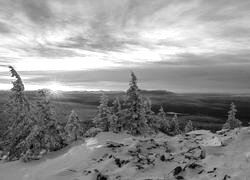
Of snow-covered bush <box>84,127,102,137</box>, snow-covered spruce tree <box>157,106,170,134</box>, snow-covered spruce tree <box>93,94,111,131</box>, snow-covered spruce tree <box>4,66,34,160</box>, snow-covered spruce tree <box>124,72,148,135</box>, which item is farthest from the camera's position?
snow-covered spruce tree <box>157,106,170,134</box>

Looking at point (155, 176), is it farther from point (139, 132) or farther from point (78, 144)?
point (139, 132)

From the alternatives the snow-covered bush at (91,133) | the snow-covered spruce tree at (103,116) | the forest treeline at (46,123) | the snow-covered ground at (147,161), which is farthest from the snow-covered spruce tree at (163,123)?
the snow-covered ground at (147,161)

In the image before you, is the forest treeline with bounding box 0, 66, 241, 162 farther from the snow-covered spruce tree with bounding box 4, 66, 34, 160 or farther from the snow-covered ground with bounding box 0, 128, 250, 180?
the snow-covered ground with bounding box 0, 128, 250, 180

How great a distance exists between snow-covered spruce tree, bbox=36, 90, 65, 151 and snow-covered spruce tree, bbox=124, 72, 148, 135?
12.6 meters

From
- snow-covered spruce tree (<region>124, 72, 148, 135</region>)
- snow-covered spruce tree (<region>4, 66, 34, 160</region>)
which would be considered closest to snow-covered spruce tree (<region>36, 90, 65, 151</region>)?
snow-covered spruce tree (<region>4, 66, 34, 160</region>)

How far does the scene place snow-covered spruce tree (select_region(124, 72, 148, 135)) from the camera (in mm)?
33062

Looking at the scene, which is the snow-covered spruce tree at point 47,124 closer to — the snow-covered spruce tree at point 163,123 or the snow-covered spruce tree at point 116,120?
the snow-covered spruce tree at point 116,120

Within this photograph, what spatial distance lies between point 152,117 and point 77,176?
25711 mm

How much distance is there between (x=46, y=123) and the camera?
22250 mm

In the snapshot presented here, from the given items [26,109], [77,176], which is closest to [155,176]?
[77,176]

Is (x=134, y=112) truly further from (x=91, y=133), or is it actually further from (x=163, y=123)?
(x=163, y=123)

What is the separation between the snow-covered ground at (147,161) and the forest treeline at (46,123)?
1.66 metres

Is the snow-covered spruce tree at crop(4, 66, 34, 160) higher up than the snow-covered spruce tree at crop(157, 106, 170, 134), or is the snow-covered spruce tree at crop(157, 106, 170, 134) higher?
the snow-covered spruce tree at crop(4, 66, 34, 160)

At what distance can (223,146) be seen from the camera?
14398 mm
